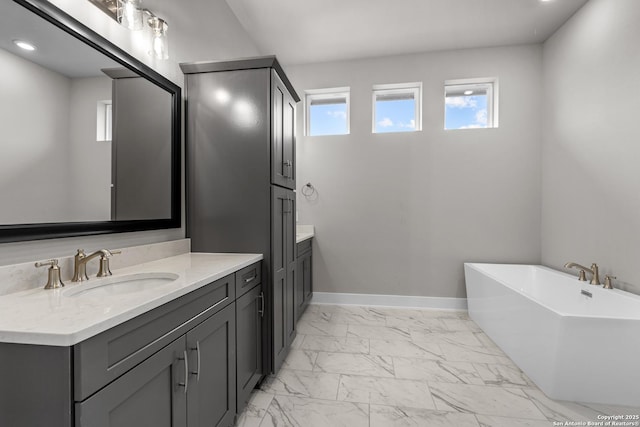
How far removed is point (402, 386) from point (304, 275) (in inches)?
59.3

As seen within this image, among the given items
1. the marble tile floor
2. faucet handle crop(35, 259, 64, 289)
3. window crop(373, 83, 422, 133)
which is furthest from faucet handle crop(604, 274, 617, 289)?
faucet handle crop(35, 259, 64, 289)

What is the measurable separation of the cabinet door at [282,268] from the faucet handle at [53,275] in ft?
3.35

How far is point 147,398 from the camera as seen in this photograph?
3.06ft

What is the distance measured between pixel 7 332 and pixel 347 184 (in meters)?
3.08

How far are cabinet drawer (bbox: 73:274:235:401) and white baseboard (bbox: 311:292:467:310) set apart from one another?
240 centimetres

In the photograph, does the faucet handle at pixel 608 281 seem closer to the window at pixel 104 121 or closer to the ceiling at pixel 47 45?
the window at pixel 104 121

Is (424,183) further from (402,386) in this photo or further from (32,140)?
(32,140)

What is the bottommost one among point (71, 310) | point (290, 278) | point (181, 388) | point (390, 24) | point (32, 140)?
point (181, 388)

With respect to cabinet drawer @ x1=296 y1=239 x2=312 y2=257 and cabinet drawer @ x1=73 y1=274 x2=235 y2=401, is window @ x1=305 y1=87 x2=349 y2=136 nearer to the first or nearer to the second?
cabinet drawer @ x1=296 y1=239 x2=312 y2=257

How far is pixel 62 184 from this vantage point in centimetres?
119

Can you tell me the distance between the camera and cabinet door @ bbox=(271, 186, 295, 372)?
1.90 m

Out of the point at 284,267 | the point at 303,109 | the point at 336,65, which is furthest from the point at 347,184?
the point at 284,267

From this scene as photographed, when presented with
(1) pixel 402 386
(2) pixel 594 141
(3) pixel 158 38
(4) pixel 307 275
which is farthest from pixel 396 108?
(1) pixel 402 386

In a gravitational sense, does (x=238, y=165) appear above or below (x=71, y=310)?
above
